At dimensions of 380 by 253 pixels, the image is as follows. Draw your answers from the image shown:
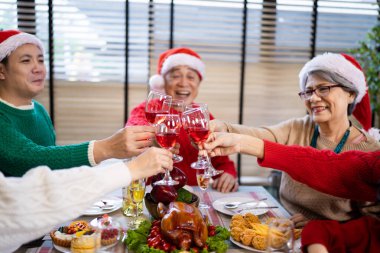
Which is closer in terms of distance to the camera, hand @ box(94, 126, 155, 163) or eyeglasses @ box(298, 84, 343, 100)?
hand @ box(94, 126, 155, 163)

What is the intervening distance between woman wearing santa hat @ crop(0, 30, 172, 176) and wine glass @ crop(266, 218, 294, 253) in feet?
2.45

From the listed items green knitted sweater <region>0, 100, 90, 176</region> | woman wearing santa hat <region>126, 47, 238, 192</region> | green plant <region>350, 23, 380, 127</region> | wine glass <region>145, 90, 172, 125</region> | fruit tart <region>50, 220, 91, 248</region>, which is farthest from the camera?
green plant <region>350, 23, 380, 127</region>

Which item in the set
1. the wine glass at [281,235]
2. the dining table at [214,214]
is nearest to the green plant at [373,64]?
the dining table at [214,214]

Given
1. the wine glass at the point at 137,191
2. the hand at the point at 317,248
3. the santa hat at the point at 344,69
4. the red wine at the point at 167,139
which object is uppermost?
the santa hat at the point at 344,69

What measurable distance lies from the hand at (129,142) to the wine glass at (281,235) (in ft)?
2.45

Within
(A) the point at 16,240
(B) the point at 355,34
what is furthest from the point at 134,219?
(B) the point at 355,34

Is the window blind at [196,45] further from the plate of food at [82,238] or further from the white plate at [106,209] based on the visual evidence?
the plate of food at [82,238]

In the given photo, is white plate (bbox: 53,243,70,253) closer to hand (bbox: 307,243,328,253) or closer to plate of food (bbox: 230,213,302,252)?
plate of food (bbox: 230,213,302,252)

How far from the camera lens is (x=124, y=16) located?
377 centimetres

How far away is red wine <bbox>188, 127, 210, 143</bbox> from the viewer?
158 centimetres

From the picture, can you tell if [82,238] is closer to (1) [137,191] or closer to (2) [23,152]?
(1) [137,191]

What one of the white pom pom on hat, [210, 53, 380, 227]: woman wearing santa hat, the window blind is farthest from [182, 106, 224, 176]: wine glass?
the window blind

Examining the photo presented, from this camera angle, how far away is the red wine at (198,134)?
5.17 ft

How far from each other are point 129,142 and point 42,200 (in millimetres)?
501
